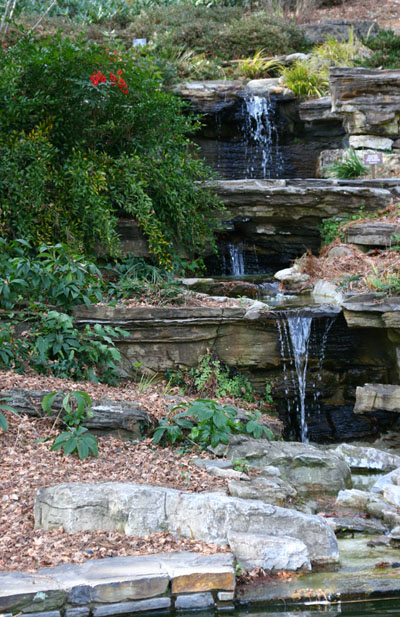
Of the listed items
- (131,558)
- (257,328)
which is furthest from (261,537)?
(257,328)

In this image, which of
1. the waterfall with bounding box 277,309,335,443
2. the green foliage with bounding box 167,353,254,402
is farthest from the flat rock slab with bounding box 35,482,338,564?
the waterfall with bounding box 277,309,335,443

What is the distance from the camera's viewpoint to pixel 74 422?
503 centimetres

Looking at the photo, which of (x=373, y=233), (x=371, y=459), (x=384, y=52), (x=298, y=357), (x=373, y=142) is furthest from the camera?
(x=384, y=52)

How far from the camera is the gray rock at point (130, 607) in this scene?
130 inches

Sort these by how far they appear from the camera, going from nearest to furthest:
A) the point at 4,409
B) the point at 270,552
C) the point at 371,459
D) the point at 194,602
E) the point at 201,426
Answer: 1. the point at 194,602
2. the point at 270,552
3. the point at 4,409
4. the point at 201,426
5. the point at 371,459

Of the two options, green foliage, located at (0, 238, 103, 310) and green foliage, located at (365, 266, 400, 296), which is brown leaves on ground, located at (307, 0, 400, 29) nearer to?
green foliage, located at (365, 266, 400, 296)

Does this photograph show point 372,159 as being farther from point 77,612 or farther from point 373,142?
point 77,612

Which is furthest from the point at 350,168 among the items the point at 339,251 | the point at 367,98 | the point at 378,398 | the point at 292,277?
the point at 378,398

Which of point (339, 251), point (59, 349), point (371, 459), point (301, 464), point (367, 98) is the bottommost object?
point (371, 459)

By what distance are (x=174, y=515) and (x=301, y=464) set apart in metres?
1.52

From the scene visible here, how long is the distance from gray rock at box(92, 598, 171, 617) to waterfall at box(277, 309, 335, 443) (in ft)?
12.9

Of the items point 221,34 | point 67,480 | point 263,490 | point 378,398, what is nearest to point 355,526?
point 263,490

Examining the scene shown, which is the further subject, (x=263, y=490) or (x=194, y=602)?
(x=263, y=490)

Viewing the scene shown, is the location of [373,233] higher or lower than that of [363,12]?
lower
